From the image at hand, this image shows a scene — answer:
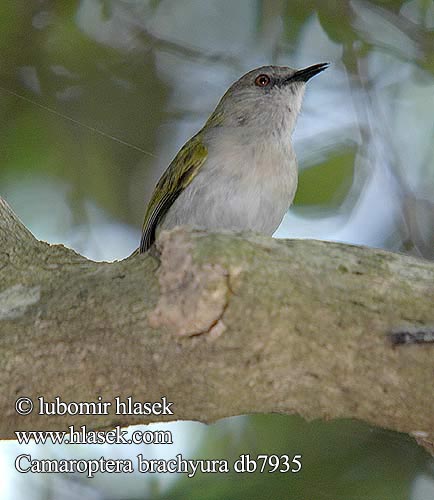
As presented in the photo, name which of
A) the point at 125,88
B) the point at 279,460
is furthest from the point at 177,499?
the point at 125,88

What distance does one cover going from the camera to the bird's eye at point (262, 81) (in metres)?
4.53

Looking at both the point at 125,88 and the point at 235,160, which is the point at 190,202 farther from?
the point at 125,88

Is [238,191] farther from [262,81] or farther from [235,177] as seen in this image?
[262,81]

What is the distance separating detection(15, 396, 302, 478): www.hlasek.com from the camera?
262 centimetres

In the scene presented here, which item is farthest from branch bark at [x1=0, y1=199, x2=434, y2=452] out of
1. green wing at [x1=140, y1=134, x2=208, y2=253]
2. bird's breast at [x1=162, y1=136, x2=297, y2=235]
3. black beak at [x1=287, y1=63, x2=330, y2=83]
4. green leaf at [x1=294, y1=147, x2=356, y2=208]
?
green leaf at [x1=294, y1=147, x2=356, y2=208]

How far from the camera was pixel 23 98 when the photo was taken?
5289mm

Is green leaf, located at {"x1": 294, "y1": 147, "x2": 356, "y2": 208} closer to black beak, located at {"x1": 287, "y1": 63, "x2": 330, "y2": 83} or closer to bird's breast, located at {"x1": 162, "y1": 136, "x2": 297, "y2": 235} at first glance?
black beak, located at {"x1": 287, "y1": 63, "x2": 330, "y2": 83}

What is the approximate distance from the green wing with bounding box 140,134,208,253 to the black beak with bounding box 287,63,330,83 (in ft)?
2.12

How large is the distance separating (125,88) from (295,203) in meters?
1.20

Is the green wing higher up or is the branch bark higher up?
the green wing

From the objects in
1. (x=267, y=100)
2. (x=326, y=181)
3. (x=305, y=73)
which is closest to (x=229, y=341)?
Answer: (x=267, y=100)

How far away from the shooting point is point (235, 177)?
3.85m

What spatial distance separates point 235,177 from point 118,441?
1269mm

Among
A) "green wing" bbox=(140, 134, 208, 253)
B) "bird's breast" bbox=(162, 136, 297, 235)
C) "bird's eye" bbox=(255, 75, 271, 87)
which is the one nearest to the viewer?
"bird's breast" bbox=(162, 136, 297, 235)
